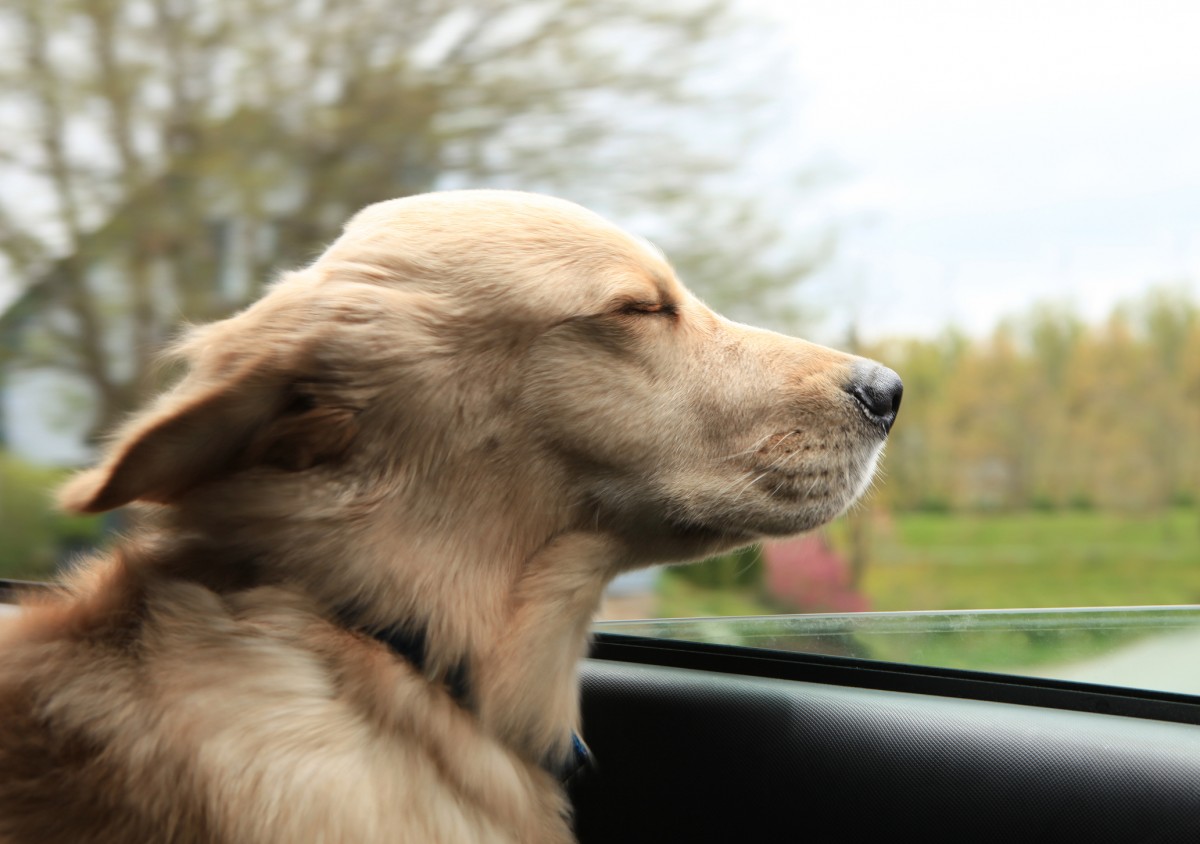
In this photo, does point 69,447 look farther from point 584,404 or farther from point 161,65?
point 584,404

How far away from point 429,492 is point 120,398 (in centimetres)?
239

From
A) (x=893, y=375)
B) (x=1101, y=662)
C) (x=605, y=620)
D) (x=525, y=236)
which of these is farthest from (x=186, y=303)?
(x=1101, y=662)

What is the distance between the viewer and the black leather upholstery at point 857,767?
163 cm

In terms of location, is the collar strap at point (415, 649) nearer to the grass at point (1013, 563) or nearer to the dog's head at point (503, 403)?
the dog's head at point (503, 403)

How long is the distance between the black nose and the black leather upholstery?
1.78 ft

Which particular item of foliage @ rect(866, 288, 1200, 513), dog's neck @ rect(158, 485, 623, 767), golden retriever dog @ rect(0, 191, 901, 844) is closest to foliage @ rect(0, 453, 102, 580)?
golden retriever dog @ rect(0, 191, 901, 844)

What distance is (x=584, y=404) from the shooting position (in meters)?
1.49

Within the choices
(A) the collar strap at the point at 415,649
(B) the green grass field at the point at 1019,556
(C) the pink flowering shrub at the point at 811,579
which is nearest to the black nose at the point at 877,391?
(A) the collar strap at the point at 415,649

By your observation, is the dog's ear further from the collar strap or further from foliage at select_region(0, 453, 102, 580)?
foliage at select_region(0, 453, 102, 580)

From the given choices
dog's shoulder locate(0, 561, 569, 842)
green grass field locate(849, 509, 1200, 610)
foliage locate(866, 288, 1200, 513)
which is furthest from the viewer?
foliage locate(866, 288, 1200, 513)

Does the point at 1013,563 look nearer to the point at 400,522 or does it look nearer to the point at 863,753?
the point at 863,753

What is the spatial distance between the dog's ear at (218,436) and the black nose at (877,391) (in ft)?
2.60

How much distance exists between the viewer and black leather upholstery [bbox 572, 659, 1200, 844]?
1634 mm

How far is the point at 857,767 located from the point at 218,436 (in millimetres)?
1214
